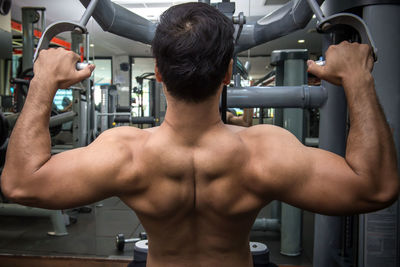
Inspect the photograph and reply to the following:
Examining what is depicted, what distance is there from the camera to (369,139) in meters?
0.72

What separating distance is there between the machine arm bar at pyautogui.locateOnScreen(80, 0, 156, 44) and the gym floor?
1623 millimetres

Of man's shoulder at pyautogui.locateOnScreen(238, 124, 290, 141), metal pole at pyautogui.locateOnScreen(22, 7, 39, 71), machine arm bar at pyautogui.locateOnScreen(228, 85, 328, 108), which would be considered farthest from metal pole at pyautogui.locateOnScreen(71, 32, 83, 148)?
man's shoulder at pyautogui.locateOnScreen(238, 124, 290, 141)

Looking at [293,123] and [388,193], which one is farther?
[293,123]

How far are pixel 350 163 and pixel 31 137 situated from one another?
801 mm

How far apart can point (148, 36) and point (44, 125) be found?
59cm

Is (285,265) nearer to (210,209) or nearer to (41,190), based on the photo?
(210,209)

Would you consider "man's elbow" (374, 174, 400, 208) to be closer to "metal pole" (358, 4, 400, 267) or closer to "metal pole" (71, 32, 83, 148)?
"metal pole" (358, 4, 400, 267)

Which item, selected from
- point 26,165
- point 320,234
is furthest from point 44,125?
point 320,234

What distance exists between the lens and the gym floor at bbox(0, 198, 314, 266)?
229 centimetres

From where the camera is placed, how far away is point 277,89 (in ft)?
4.76

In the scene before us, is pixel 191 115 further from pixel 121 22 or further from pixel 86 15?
pixel 121 22

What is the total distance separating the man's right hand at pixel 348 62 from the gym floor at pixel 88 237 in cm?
176

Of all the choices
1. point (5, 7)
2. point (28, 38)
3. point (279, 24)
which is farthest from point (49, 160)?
point (5, 7)


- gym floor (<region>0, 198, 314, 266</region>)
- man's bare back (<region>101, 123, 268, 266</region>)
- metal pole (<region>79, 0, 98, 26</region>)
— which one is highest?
metal pole (<region>79, 0, 98, 26</region>)
